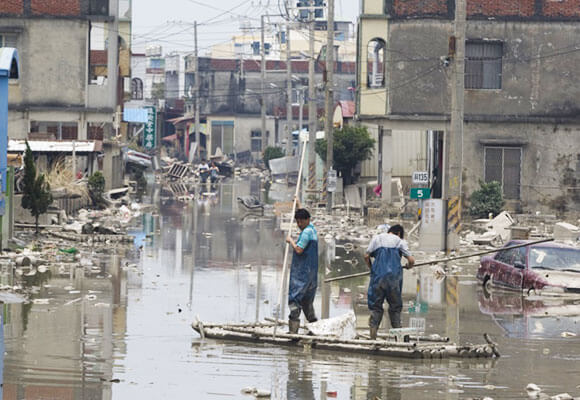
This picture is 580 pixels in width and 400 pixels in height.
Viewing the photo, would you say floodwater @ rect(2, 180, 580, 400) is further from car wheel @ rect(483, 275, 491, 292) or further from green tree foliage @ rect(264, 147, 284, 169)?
green tree foliage @ rect(264, 147, 284, 169)

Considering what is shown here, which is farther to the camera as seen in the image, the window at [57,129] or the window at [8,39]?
the window at [57,129]

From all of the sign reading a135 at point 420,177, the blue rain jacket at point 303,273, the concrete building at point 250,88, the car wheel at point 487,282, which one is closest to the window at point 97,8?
the sign reading a135 at point 420,177

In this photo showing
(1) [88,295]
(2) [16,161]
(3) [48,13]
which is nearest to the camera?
(1) [88,295]

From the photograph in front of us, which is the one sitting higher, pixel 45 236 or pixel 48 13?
pixel 48 13

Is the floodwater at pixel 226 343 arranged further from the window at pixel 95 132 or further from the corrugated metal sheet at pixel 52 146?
the window at pixel 95 132

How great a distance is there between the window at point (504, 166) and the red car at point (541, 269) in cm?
2059

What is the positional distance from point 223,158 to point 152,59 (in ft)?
187

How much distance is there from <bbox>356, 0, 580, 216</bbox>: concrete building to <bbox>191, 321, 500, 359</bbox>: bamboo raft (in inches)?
1116

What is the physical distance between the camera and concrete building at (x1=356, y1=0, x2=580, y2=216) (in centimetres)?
4284

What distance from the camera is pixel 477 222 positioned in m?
39.2

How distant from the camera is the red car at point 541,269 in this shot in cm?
2108

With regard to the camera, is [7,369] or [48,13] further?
[48,13]

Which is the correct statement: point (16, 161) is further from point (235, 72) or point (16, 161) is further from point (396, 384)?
point (235, 72)

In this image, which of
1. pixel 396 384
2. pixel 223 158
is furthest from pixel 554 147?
pixel 223 158
